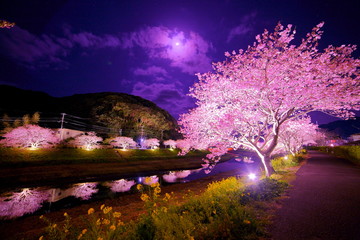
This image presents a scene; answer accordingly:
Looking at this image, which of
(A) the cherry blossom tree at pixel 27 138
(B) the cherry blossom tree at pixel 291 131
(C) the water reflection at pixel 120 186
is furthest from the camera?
(A) the cherry blossom tree at pixel 27 138

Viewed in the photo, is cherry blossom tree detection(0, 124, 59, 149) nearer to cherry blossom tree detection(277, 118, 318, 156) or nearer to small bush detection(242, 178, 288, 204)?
small bush detection(242, 178, 288, 204)

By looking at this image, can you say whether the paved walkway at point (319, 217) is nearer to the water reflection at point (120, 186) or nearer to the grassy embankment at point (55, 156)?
the water reflection at point (120, 186)

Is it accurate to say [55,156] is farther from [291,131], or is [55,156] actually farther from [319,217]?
[291,131]

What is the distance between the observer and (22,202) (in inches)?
531

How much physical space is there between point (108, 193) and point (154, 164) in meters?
19.9

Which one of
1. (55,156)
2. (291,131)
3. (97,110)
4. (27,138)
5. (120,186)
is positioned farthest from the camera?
(97,110)

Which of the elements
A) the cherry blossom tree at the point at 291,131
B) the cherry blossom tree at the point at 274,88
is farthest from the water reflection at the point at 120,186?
the cherry blossom tree at the point at 291,131

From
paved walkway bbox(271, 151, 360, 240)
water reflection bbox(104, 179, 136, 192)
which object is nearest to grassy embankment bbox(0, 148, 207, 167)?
water reflection bbox(104, 179, 136, 192)

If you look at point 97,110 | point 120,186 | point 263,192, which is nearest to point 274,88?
point 263,192

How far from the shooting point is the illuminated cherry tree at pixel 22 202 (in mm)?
11509

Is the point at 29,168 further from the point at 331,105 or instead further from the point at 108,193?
the point at 331,105

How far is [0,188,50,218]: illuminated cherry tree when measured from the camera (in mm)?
11509

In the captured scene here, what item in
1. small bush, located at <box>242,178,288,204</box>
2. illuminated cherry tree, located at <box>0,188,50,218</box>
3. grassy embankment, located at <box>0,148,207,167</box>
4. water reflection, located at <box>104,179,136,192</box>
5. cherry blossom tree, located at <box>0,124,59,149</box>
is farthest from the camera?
cherry blossom tree, located at <box>0,124,59,149</box>

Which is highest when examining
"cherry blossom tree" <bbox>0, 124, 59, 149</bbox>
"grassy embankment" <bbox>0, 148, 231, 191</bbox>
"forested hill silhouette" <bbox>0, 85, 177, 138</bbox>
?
"forested hill silhouette" <bbox>0, 85, 177, 138</bbox>
